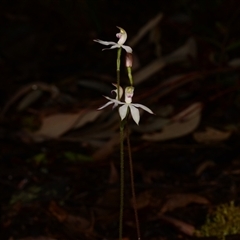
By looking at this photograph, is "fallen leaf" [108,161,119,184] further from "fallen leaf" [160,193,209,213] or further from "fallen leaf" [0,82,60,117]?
"fallen leaf" [0,82,60,117]

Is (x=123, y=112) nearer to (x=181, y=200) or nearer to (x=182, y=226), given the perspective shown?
(x=182, y=226)

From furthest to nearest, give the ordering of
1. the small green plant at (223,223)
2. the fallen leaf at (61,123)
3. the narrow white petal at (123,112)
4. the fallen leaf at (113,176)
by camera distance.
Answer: the fallen leaf at (61,123), the fallen leaf at (113,176), the small green plant at (223,223), the narrow white petal at (123,112)

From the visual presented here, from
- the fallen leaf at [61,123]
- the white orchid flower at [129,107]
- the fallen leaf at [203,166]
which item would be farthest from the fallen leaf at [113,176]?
the white orchid flower at [129,107]

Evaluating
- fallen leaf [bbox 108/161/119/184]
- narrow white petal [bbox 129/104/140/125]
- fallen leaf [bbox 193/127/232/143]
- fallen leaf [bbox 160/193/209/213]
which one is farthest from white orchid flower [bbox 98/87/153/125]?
fallen leaf [bbox 193/127/232/143]

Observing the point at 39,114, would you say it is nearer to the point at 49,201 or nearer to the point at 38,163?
the point at 38,163

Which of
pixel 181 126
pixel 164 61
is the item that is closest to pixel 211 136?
pixel 181 126

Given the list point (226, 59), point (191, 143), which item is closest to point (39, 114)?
point (191, 143)

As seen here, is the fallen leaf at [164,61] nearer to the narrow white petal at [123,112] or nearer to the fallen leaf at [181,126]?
the fallen leaf at [181,126]
